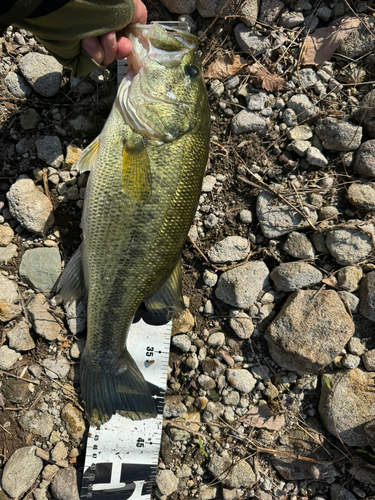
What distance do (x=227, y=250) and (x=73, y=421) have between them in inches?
77.8

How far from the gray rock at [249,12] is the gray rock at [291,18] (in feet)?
0.88

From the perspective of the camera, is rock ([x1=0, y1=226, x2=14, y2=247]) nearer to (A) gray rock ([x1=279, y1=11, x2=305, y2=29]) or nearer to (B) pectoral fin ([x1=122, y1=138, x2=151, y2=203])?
(B) pectoral fin ([x1=122, y1=138, x2=151, y2=203])

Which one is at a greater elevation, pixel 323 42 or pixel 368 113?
pixel 323 42

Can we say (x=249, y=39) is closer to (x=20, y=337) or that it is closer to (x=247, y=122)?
(x=247, y=122)

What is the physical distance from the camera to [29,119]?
2.95m

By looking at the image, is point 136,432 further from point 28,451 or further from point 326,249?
point 326,249

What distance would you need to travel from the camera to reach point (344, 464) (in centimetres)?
307

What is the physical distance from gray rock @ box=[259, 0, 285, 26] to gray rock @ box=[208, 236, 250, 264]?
6.62ft

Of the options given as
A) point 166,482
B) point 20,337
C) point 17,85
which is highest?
point 17,85

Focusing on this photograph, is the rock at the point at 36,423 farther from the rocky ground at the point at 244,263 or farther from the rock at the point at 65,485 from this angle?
the rock at the point at 65,485

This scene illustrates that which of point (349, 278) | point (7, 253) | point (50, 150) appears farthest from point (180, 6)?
point (349, 278)

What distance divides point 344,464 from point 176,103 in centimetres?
338

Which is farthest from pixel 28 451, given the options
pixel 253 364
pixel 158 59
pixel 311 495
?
pixel 158 59

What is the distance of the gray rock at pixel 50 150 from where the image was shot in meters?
2.94
